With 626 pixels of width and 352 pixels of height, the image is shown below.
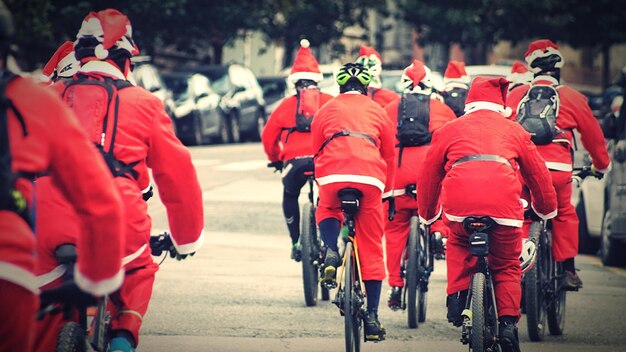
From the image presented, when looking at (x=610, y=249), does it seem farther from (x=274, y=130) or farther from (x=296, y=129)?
(x=274, y=130)

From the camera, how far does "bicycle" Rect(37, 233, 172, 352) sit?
4.64 meters

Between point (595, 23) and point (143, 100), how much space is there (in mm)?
40393

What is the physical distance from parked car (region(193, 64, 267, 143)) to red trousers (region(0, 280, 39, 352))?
87.5 ft

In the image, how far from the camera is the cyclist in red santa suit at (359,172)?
8664mm

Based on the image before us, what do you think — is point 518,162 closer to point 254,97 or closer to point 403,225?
point 403,225

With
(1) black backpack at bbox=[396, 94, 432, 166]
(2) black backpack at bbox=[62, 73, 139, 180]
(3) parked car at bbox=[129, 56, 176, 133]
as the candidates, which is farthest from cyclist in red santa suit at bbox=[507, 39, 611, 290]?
(3) parked car at bbox=[129, 56, 176, 133]

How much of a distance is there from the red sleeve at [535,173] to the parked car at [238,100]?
76.0 feet

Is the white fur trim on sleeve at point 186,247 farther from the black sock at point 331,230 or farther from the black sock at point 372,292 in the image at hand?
the black sock at point 331,230

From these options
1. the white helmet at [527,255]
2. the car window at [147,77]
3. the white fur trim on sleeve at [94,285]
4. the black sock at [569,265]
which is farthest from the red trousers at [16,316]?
the car window at [147,77]

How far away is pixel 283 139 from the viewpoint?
11.3m

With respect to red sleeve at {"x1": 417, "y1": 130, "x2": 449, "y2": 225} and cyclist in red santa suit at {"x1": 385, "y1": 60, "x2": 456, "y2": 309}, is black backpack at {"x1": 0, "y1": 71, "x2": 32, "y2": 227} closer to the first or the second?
red sleeve at {"x1": 417, "y1": 130, "x2": 449, "y2": 225}

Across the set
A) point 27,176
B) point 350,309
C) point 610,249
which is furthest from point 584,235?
point 27,176

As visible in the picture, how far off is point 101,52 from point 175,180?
72cm

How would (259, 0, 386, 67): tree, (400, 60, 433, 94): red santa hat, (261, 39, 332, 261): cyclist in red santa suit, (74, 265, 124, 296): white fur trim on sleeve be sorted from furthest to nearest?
(259, 0, 386, 67): tree → (261, 39, 332, 261): cyclist in red santa suit → (400, 60, 433, 94): red santa hat → (74, 265, 124, 296): white fur trim on sleeve
